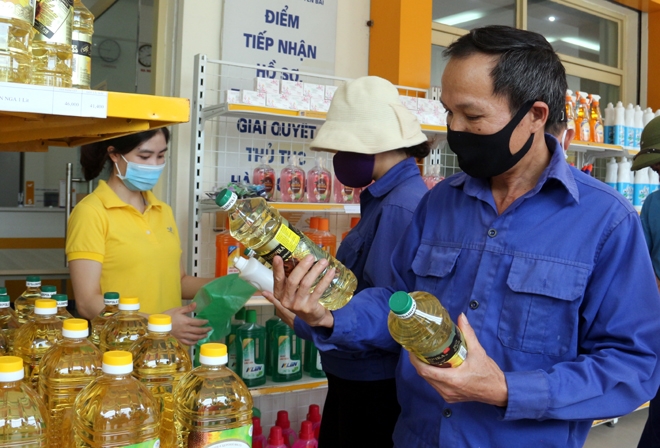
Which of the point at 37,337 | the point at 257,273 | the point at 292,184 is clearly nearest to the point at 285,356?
the point at 292,184

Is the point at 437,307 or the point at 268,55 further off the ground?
the point at 268,55

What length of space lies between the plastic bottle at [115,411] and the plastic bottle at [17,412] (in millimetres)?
72

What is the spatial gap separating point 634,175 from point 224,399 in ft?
15.1

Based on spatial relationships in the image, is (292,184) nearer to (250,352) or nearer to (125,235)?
(250,352)

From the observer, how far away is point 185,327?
7.13 feet

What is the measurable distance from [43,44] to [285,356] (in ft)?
8.35

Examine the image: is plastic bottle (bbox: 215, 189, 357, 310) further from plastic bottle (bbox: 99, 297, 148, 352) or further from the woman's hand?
the woman's hand

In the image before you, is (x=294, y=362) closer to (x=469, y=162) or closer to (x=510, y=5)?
(x=469, y=162)

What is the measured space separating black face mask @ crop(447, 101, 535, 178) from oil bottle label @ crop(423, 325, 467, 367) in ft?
1.56

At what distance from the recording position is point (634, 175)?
486 cm

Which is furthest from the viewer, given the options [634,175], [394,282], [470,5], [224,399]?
[470,5]

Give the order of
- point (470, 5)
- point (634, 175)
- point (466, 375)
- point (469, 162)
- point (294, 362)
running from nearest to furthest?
point (466, 375), point (469, 162), point (294, 362), point (634, 175), point (470, 5)

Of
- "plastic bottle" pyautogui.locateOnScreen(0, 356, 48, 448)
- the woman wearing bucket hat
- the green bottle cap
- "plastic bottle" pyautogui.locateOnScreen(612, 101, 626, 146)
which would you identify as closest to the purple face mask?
the woman wearing bucket hat

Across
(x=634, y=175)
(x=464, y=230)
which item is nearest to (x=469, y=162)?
(x=464, y=230)
